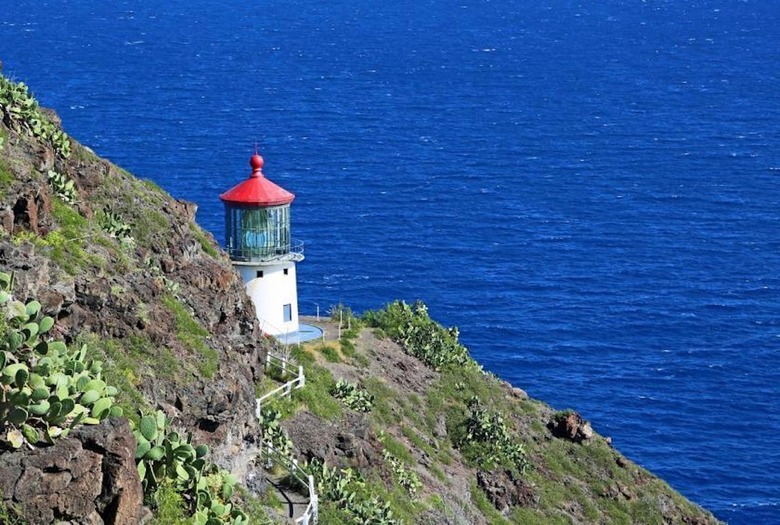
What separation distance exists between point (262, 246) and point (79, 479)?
31782 millimetres

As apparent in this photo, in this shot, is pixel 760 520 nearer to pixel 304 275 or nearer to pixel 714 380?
pixel 714 380

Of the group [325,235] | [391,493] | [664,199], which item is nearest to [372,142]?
[664,199]

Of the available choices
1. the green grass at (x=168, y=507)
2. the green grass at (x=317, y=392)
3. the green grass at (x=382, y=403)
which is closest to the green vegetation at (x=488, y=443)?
the green grass at (x=382, y=403)

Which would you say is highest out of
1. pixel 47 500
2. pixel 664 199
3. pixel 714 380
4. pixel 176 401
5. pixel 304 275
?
pixel 664 199

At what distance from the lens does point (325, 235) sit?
111 m

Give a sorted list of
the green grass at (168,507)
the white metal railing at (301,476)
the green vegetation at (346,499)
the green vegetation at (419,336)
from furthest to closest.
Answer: the green vegetation at (419,336) → the green vegetation at (346,499) → the white metal railing at (301,476) → the green grass at (168,507)

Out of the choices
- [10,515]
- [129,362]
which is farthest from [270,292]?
[10,515]

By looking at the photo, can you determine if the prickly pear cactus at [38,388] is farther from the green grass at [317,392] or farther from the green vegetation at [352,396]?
the green vegetation at [352,396]

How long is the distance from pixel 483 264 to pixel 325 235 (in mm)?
11583

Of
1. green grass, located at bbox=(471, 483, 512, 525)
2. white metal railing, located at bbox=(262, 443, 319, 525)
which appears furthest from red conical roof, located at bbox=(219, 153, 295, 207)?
white metal railing, located at bbox=(262, 443, 319, 525)

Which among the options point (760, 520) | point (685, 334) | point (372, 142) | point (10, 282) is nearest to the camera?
point (10, 282)

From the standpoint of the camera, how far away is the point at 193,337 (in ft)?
107

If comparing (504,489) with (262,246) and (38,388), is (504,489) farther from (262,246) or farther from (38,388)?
(38,388)

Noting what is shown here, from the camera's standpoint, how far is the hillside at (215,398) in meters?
21.0
